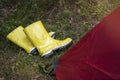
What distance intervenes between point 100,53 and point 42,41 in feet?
3.62

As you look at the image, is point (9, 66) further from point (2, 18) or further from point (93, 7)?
point (93, 7)

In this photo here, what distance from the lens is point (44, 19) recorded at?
4.54 metres

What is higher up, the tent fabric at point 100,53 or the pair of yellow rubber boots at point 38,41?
the tent fabric at point 100,53

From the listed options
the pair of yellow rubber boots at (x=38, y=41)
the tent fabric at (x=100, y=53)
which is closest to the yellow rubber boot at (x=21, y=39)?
the pair of yellow rubber boots at (x=38, y=41)

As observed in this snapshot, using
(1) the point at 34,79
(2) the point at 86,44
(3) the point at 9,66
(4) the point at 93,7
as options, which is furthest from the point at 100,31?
(4) the point at 93,7

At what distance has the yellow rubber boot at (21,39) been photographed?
4035mm

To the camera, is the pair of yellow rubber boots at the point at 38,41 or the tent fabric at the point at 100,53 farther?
the pair of yellow rubber boots at the point at 38,41

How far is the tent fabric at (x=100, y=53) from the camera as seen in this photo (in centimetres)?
295

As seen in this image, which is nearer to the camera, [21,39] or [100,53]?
[100,53]

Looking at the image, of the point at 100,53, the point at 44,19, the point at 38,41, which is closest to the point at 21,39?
the point at 38,41

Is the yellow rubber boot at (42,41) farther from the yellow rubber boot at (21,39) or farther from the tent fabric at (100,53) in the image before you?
the tent fabric at (100,53)

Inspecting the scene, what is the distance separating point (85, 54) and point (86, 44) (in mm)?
86

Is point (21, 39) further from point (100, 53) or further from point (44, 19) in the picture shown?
point (100, 53)

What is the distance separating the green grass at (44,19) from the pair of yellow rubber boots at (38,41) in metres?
0.07
